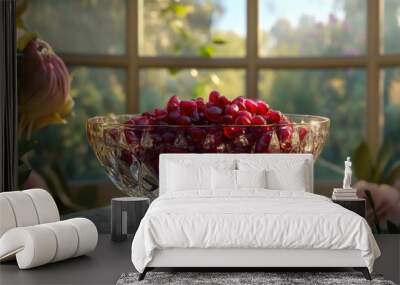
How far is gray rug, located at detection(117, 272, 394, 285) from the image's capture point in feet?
11.9

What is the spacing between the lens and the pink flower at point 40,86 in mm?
5898

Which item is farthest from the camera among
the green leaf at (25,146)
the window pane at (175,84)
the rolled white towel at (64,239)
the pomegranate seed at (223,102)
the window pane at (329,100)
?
the window pane at (175,84)

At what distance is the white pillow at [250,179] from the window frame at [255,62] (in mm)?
2060

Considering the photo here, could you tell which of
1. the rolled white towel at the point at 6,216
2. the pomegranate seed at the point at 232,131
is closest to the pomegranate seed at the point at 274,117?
the pomegranate seed at the point at 232,131

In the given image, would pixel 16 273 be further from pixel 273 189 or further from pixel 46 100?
pixel 46 100

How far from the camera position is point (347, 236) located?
3.67m

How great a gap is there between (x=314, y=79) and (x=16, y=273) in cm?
352

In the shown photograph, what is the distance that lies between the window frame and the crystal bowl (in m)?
2.03

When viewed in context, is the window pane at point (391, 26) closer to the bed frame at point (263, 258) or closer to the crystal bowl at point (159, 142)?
the crystal bowl at point (159, 142)

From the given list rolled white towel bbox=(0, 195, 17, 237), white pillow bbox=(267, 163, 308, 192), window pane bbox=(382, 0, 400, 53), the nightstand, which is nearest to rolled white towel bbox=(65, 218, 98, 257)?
rolled white towel bbox=(0, 195, 17, 237)

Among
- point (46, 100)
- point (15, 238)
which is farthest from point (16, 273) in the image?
point (46, 100)

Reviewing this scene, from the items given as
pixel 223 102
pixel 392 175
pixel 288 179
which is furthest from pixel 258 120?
pixel 392 175

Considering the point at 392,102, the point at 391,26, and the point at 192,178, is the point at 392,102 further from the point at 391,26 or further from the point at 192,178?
the point at 192,178

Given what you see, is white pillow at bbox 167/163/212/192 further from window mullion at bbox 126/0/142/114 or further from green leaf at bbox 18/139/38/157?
window mullion at bbox 126/0/142/114
